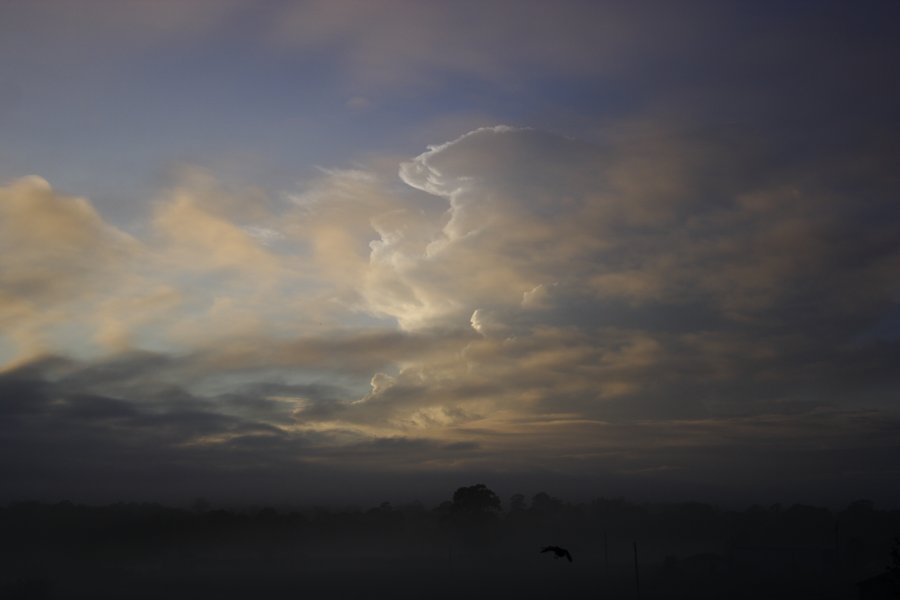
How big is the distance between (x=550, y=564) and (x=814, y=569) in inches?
1966

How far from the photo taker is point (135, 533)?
543 feet

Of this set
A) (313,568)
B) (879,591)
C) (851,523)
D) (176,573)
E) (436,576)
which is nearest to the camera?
(879,591)

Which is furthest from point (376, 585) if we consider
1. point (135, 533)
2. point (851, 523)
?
point (851, 523)

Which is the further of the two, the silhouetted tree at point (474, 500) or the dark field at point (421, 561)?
the silhouetted tree at point (474, 500)

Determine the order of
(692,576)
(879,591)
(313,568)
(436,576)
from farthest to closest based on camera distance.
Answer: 1. (313,568)
2. (436,576)
3. (692,576)
4. (879,591)

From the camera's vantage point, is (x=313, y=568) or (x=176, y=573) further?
(x=313, y=568)

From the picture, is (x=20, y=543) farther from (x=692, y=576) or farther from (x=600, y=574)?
(x=692, y=576)

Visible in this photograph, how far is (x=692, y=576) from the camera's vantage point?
10969 cm

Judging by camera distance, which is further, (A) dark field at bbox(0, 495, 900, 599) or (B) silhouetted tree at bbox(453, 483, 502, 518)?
(B) silhouetted tree at bbox(453, 483, 502, 518)

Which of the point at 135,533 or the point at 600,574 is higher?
the point at 135,533

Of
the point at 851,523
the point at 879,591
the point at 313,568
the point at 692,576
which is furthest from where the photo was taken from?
the point at 851,523

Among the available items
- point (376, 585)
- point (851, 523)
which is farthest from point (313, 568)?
point (851, 523)

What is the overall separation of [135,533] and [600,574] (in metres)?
106

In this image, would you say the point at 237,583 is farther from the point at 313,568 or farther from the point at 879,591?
the point at 879,591
